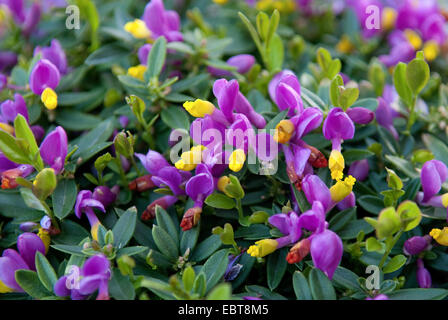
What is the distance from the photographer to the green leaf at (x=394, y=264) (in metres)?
0.79

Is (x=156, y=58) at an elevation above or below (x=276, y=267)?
above

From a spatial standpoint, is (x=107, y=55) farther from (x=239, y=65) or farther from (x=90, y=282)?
(x=90, y=282)

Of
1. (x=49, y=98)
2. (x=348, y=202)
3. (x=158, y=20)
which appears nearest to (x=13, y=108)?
(x=49, y=98)

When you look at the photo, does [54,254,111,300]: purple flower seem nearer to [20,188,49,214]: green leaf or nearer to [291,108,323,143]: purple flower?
[20,188,49,214]: green leaf

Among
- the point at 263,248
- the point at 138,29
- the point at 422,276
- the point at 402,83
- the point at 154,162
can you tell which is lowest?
the point at 422,276

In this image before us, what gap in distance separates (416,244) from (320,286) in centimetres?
23

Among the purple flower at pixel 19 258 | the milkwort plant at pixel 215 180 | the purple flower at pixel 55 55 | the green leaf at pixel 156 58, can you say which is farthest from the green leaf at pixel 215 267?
the purple flower at pixel 55 55

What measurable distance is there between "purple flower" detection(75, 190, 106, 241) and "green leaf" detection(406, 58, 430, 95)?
64 cm

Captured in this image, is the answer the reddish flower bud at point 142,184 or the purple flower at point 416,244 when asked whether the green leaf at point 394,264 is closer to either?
the purple flower at point 416,244

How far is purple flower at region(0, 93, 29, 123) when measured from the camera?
0.97 m

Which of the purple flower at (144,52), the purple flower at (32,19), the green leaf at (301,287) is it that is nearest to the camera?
the green leaf at (301,287)

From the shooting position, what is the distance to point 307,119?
85 cm

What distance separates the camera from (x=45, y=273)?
2.61ft
